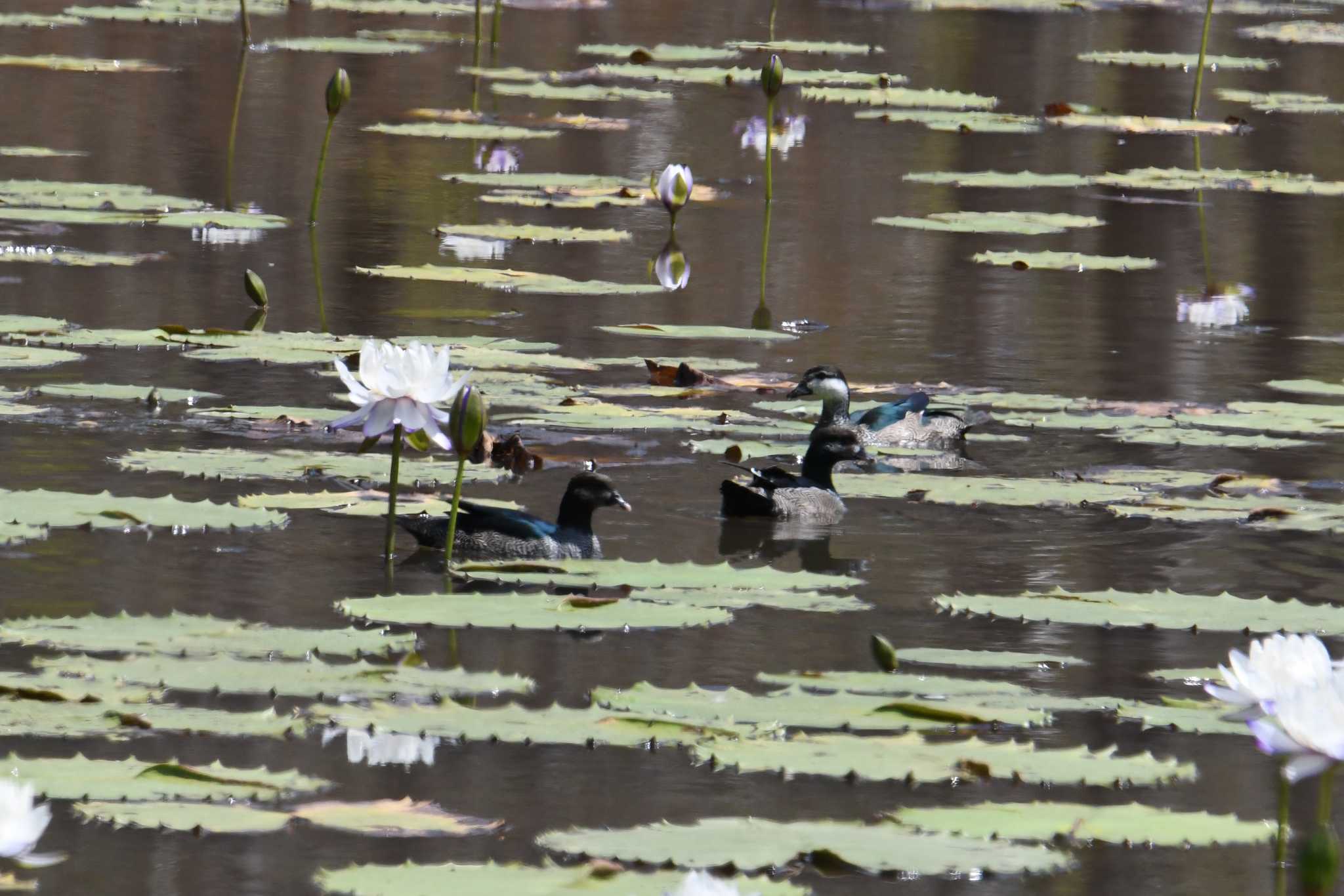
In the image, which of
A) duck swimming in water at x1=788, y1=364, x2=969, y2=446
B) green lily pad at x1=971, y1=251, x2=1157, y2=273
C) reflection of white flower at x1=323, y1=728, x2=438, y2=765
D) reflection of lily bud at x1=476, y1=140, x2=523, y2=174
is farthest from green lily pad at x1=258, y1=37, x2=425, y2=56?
Result: reflection of white flower at x1=323, y1=728, x2=438, y2=765

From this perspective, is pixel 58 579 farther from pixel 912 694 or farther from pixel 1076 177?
pixel 1076 177

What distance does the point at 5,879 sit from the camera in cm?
319

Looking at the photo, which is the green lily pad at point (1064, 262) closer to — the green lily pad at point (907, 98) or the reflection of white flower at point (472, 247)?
the reflection of white flower at point (472, 247)

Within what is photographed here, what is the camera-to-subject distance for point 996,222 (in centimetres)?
1233

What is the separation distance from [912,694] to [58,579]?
200 centimetres

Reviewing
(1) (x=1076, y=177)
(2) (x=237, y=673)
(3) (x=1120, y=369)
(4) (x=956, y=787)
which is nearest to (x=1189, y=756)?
(4) (x=956, y=787)

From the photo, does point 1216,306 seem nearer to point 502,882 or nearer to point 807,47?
point 502,882

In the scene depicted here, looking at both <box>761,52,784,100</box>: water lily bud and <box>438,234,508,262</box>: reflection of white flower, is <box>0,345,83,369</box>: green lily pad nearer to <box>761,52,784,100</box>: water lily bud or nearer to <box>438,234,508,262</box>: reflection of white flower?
<box>438,234,508,262</box>: reflection of white flower

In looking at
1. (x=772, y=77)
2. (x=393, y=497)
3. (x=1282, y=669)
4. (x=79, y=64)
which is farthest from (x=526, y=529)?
(x=79, y=64)

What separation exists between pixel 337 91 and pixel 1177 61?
12.7m

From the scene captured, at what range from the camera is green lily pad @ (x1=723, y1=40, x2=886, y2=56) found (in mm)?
20756

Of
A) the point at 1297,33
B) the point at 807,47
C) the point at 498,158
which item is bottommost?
the point at 498,158

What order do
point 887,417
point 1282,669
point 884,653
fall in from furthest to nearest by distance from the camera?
point 887,417
point 884,653
point 1282,669

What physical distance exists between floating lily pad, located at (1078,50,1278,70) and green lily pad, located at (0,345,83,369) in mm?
13802
